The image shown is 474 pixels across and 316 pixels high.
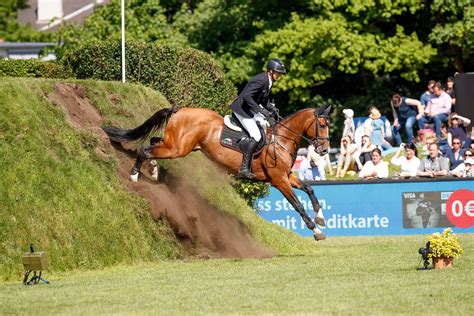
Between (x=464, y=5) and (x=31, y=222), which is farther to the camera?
(x=464, y=5)

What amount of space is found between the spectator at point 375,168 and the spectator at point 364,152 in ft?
5.76

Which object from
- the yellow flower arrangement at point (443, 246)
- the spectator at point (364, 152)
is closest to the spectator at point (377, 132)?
the spectator at point (364, 152)

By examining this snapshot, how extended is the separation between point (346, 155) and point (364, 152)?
636 millimetres

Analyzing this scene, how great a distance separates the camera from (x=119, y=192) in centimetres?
2177

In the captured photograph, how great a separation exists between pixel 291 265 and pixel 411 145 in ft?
35.5

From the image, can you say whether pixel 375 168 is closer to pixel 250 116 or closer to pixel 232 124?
pixel 232 124

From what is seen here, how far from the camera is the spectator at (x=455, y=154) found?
29.3m

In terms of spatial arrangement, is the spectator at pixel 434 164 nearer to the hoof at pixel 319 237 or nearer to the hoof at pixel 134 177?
the hoof at pixel 319 237

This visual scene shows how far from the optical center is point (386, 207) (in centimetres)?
2878

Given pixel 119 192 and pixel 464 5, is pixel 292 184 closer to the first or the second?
pixel 119 192

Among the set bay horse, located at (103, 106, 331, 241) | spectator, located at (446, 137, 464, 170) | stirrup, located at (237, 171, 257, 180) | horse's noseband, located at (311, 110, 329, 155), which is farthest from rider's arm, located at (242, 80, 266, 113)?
spectator, located at (446, 137, 464, 170)

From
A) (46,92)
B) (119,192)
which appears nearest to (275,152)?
(119,192)

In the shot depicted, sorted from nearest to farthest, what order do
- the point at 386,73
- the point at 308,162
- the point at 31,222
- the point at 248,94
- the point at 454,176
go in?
the point at 31,222 → the point at 248,94 → the point at 454,176 → the point at 308,162 → the point at 386,73

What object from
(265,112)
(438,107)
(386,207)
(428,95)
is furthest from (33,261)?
(428,95)
